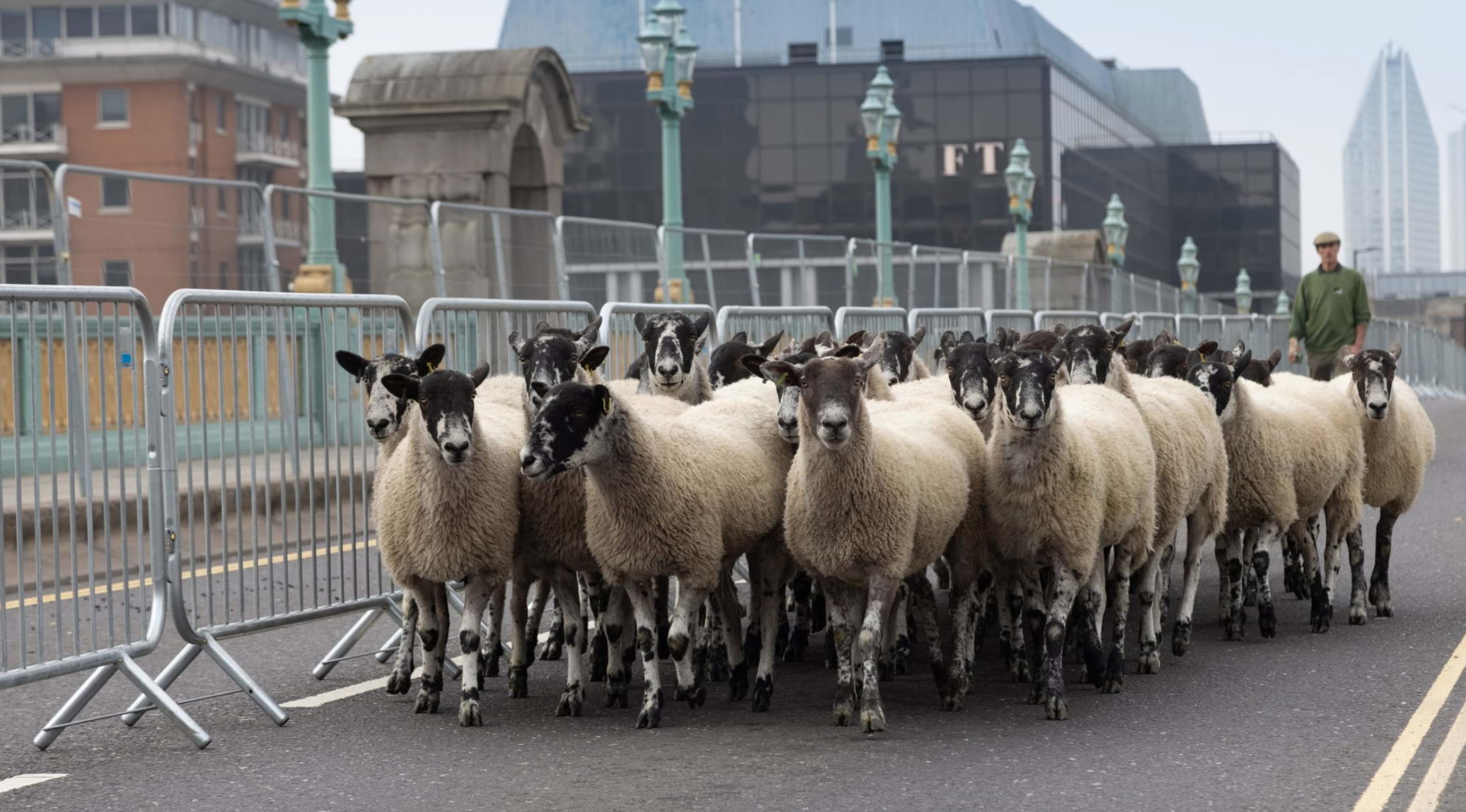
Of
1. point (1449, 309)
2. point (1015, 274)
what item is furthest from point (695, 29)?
point (1449, 309)

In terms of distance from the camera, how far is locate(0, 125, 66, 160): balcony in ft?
270

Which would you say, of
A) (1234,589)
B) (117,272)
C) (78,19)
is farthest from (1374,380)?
(78,19)

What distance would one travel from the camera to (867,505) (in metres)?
8.27

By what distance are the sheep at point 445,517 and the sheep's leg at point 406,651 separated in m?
0.40

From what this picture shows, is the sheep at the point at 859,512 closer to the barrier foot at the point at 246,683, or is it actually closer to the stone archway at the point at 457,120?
the barrier foot at the point at 246,683

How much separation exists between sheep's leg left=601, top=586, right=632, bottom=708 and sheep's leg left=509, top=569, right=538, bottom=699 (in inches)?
15.8

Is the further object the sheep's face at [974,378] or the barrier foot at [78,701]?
the sheep's face at [974,378]

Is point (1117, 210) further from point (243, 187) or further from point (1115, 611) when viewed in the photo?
point (1115, 611)

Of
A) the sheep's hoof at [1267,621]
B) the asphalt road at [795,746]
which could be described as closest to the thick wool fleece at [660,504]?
the asphalt road at [795,746]

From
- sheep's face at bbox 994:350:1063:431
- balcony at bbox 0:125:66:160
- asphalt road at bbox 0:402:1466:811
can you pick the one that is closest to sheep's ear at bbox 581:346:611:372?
asphalt road at bbox 0:402:1466:811

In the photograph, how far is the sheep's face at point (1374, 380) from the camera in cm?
1179

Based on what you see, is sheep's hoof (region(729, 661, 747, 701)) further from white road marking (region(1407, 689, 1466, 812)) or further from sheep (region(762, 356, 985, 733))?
white road marking (region(1407, 689, 1466, 812))

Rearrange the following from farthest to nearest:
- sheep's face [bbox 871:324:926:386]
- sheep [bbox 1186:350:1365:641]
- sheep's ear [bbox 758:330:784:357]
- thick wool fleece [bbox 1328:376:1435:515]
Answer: sheep's face [bbox 871:324:926:386], thick wool fleece [bbox 1328:376:1435:515], sheep's ear [bbox 758:330:784:357], sheep [bbox 1186:350:1365:641]

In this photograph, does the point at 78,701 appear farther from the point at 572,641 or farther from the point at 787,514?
the point at 787,514
